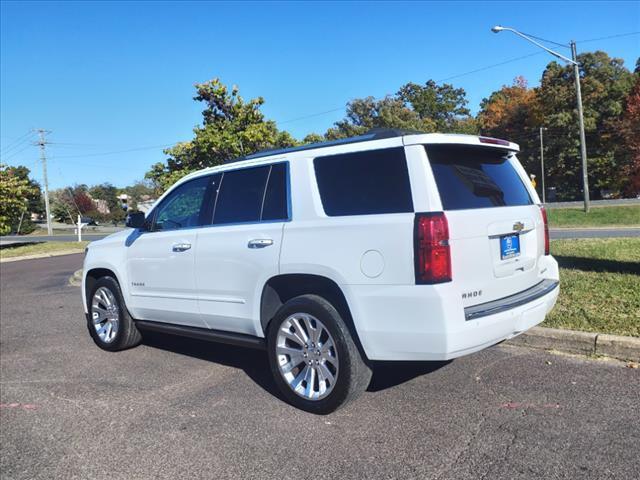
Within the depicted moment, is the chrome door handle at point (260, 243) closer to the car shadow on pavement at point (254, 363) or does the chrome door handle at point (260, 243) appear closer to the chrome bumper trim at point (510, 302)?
the car shadow on pavement at point (254, 363)

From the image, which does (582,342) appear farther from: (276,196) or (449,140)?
(276,196)

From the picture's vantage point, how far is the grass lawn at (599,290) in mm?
5281

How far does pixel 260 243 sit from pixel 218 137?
10515mm

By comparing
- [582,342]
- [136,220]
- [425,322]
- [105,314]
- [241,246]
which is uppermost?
[136,220]

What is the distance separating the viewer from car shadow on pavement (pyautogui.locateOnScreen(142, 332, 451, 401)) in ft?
Result: 14.8

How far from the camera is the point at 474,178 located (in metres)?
3.88

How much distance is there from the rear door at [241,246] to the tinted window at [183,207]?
0.30 meters

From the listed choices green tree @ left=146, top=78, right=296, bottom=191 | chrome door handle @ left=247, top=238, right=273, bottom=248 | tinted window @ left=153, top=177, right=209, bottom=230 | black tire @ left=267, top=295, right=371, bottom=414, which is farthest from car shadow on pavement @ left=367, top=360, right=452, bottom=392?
green tree @ left=146, top=78, right=296, bottom=191

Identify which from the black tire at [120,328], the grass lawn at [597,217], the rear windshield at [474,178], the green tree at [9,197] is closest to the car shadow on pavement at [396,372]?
the rear windshield at [474,178]

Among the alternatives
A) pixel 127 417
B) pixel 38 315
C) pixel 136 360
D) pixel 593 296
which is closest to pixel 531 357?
pixel 593 296

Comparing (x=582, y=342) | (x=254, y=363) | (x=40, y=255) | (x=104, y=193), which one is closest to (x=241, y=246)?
(x=254, y=363)

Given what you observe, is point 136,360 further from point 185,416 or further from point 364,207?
point 364,207

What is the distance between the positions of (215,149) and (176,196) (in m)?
9.22

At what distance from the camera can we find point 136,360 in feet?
18.2
